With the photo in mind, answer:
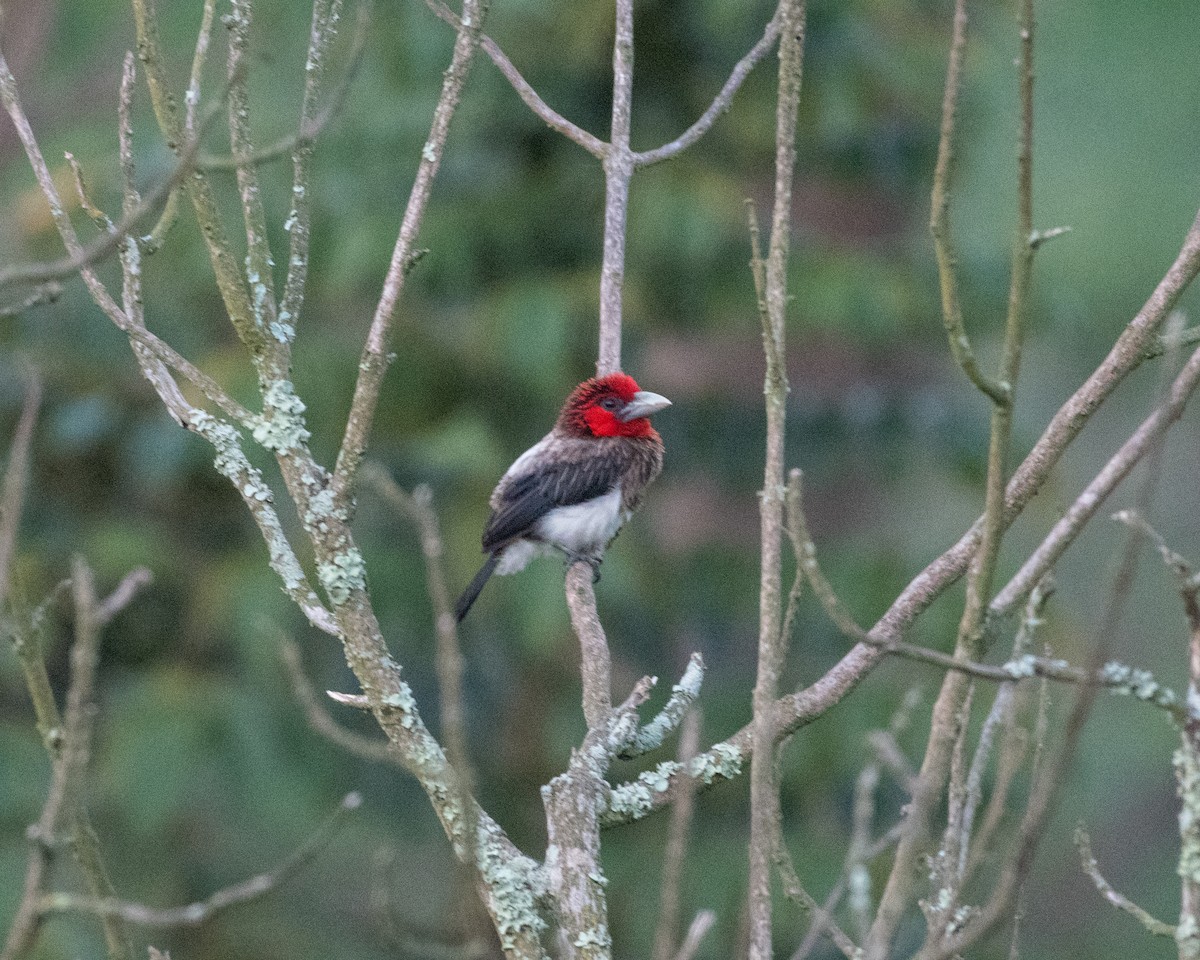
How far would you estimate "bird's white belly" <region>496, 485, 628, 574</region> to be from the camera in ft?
17.2

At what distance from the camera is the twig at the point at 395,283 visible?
8.22 ft

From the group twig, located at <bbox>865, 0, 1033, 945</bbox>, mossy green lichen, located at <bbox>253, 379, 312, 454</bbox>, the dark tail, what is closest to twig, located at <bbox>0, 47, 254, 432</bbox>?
mossy green lichen, located at <bbox>253, 379, 312, 454</bbox>

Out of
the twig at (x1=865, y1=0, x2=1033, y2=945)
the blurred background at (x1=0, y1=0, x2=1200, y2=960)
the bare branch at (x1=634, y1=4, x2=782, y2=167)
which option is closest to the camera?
the twig at (x1=865, y1=0, x2=1033, y2=945)

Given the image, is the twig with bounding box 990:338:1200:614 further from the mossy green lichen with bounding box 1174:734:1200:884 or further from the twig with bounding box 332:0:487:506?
the twig with bounding box 332:0:487:506

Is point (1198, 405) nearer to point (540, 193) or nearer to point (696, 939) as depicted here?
point (540, 193)

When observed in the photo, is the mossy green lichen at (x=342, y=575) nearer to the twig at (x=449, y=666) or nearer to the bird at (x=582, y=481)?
the twig at (x=449, y=666)

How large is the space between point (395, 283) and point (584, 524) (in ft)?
9.03

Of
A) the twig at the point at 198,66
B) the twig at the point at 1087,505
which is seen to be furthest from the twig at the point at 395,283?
the twig at the point at 1087,505

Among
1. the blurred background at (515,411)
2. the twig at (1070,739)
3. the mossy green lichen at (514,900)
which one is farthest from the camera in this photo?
the blurred background at (515,411)

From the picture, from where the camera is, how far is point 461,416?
7.44m

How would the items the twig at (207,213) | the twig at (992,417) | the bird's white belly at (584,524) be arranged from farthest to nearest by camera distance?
the bird's white belly at (584,524), the twig at (207,213), the twig at (992,417)

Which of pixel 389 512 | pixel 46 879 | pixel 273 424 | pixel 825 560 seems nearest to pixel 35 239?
pixel 389 512

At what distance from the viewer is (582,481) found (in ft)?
17.7

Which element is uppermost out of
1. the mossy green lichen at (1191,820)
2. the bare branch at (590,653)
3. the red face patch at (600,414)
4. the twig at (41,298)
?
the red face patch at (600,414)
